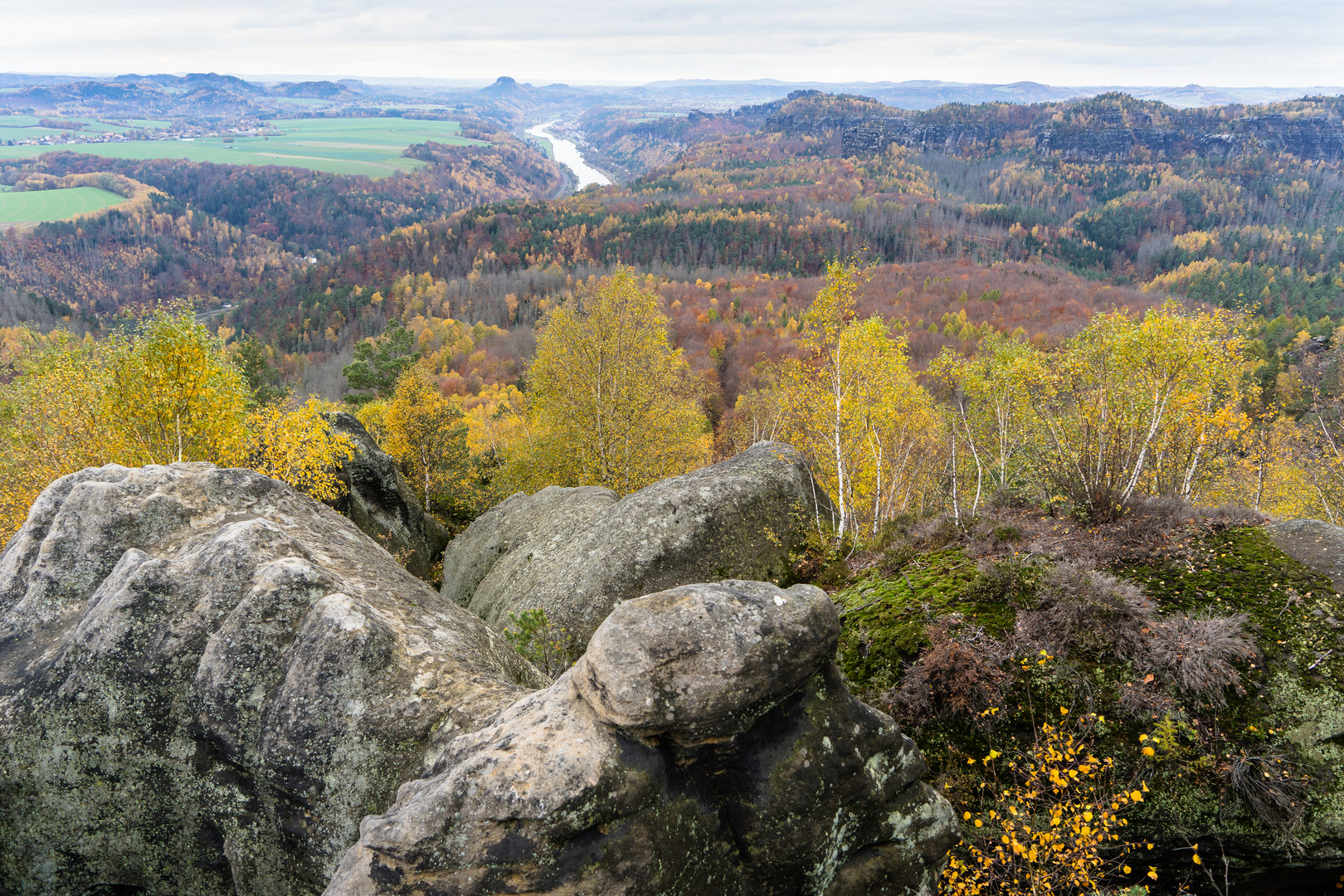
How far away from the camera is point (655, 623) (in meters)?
7.99

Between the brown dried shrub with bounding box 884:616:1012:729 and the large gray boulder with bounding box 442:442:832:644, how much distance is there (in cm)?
719

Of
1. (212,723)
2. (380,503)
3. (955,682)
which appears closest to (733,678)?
(955,682)

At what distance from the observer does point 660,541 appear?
59.2ft

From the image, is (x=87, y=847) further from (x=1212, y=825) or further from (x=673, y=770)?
(x=1212, y=825)

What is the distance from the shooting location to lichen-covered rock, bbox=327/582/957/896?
7.05 metres

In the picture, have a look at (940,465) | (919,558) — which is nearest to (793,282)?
(940,465)

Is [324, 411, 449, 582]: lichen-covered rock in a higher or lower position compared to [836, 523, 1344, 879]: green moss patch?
lower

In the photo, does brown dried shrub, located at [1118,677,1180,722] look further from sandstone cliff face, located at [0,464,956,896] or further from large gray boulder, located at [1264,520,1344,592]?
large gray boulder, located at [1264,520,1344,592]

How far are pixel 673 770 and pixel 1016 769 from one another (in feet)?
18.7

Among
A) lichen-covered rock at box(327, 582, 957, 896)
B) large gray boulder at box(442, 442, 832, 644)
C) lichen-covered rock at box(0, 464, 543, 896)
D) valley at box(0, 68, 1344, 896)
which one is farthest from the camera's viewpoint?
large gray boulder at box(442, 442, 832, 644)

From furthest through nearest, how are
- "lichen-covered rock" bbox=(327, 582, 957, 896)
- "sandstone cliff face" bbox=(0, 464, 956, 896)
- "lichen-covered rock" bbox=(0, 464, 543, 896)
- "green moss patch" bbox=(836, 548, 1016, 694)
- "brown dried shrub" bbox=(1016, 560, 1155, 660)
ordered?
"green moss patch" bbox=(836, 548, 1016, 694) < "brown dried shrub" bbox=(1016, 560, 1155, 660) < "lichen-covered rock" bbox=(0, 464, 543, 896) < "sandstone cliff face" bbox=(0, 464, 956, 896) < "lichen-covered rock" bbox=(327, 582, 957, 896)

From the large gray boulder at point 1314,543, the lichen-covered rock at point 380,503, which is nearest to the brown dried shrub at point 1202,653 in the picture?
the large gray boulder at point 1314,543

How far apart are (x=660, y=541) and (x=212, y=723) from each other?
1087 centimetres

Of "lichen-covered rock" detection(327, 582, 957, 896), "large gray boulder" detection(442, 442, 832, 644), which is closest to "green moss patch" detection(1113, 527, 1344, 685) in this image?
"lichen-covered rock" detection(327, 582, 957, 896)
